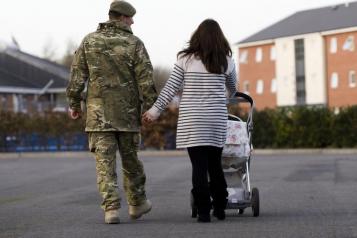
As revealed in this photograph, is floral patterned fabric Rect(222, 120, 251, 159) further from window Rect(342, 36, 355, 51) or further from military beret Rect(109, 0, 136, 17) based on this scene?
window Rect(342, 36, 355, 51)

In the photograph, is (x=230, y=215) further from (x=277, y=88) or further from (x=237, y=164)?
(x=277, y=88)

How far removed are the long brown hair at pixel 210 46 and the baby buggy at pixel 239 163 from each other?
2.33ft

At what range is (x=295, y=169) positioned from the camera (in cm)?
1844

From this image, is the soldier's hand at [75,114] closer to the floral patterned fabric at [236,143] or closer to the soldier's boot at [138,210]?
the soldier's boot at [138,210]

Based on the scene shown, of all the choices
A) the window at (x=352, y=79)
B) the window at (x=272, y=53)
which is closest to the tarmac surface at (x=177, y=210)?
the window at (x=352, y=79)

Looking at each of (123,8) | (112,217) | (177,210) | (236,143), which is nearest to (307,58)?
(177,210)

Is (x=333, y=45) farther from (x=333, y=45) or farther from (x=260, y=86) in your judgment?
(x=260, y=86)

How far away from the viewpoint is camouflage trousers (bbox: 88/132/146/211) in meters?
7.67

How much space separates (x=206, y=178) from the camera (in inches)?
302

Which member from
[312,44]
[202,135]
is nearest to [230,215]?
[202,135]

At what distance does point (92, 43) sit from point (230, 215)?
2185mm

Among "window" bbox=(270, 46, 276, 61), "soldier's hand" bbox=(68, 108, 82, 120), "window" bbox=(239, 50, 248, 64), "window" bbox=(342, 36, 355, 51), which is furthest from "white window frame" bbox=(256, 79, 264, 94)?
"soldier's hand" bbox=(68, 108, 82, 120)

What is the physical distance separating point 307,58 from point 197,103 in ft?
275

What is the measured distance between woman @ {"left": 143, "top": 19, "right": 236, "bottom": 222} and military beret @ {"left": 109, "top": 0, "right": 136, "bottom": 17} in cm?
60
